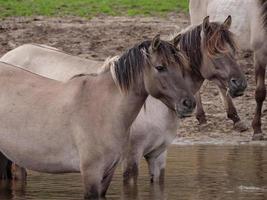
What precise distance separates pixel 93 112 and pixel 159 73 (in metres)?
0.63

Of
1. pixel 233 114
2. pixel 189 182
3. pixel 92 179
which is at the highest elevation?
pixel 92 179

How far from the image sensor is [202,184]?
10102mm

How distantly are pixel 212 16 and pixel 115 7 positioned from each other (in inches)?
170

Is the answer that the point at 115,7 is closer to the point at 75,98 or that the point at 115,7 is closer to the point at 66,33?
the point at 66,33

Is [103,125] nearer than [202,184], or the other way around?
[103,125]

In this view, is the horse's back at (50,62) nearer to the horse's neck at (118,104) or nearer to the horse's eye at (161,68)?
the horse's neck at (118,104)

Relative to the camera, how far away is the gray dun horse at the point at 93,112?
8.13 metres

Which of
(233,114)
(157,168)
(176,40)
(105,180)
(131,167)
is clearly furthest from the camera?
(233,114)

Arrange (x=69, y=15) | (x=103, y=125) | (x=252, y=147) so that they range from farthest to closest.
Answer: (x=69, y=15) → (x=252, y=147) → (x=103, y=125)

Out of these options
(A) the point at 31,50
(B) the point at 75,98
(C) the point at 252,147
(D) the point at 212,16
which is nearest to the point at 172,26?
(D) the point at 212,16

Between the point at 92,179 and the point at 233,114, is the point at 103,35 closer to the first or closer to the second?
the point at 233,114

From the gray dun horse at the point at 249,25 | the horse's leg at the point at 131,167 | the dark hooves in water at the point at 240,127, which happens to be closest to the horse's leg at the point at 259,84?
the gray dun horse at the point at 249,25

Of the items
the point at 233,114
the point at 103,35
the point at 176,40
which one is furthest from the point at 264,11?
the point at 176,40

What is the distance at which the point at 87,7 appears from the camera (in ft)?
62.2
